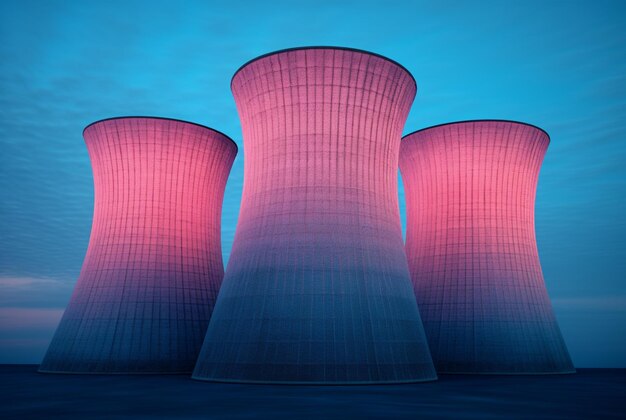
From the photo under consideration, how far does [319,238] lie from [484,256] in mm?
10828

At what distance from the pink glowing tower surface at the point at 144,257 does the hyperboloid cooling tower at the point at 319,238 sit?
19.7 ft

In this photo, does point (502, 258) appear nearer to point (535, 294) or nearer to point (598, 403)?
point (535, 294)

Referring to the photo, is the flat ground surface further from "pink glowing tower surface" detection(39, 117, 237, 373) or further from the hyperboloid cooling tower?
"pink glowing tower surface" detection(39, 117, 237, 373)

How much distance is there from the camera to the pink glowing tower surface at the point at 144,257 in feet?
79.9

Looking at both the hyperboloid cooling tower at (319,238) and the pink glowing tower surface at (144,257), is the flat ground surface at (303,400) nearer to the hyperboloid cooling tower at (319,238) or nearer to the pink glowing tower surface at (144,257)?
the hyperboloid cooling tower at (319,238)

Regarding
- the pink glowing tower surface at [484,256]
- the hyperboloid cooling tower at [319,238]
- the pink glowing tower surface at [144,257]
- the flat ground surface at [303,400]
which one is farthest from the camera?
the pink glowing tower surface at [484,256]

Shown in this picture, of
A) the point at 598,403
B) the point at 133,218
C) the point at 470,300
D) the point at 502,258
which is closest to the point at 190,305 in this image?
the point at 133,218

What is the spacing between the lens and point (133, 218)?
25578mm

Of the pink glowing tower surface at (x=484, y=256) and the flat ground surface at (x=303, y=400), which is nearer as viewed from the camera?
the flat ground surface at (x=303, y=400)

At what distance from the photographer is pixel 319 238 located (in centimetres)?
1877

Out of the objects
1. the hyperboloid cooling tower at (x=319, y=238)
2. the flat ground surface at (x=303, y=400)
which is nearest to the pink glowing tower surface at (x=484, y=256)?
the flat ground surface at (x=303, y=400)

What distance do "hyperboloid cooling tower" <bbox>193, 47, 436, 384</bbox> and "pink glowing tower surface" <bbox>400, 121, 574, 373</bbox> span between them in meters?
6.99

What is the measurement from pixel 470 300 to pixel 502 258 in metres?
2.33

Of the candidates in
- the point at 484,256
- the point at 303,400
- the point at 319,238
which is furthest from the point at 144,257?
the point at 484,256
